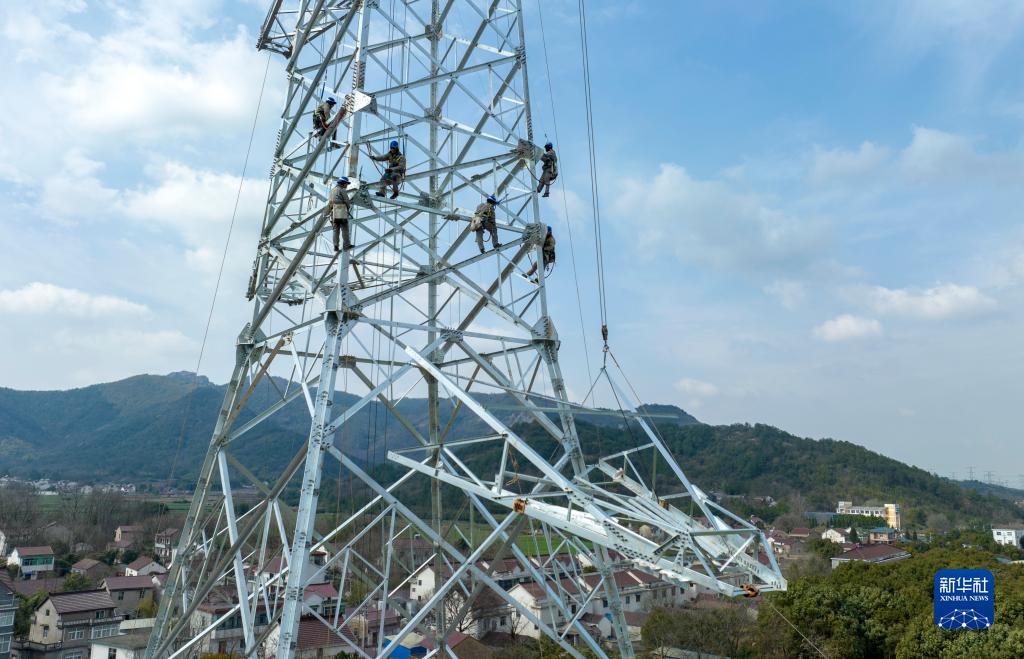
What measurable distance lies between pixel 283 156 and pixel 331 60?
2.51 m

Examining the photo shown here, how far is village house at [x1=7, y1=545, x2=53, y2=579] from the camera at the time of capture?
70750 millimetres

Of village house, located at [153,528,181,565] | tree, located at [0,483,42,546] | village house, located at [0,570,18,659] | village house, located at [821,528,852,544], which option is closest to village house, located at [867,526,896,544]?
village house, located at [821,528,852,544]

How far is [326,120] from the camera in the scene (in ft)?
45.3

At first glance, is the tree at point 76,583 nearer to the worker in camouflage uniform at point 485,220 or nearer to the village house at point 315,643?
the village house at point 315,643

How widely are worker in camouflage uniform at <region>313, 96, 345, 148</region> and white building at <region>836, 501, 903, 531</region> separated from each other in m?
142

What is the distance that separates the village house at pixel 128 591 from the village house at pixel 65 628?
13.4 ft

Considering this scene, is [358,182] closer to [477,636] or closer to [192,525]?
[192,525]

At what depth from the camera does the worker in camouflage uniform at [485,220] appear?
1412cm

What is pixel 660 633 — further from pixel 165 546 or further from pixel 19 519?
pixel 19 519

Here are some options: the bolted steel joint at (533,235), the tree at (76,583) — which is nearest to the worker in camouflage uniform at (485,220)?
the bolted steel joint at (533,235)

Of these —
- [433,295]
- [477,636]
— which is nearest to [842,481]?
[477,636]

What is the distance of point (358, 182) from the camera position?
1269 centimetres

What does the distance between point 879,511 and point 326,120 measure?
161753 millimetres

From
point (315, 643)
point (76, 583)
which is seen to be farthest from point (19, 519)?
point (315, 643)
